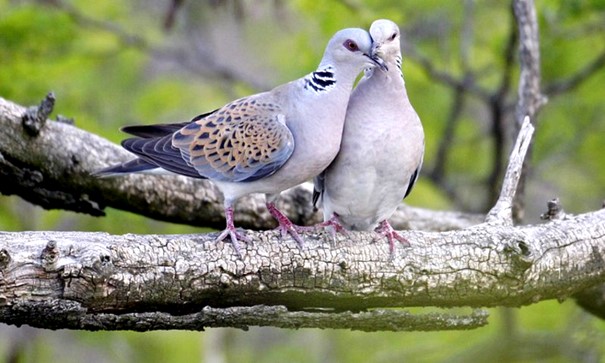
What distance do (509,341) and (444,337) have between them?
4.21 feet

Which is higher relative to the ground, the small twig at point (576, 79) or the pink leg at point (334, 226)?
the small twig at point (576, 79)

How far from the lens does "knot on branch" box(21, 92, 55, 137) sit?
4.91 metres

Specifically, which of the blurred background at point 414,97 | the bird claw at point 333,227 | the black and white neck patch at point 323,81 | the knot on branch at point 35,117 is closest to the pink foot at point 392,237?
the bird claw at point 333,227

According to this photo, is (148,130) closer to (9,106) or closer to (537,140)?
(9,106)

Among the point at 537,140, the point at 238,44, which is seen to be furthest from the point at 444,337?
the point at 238,44

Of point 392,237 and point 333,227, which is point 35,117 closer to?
point 333,227

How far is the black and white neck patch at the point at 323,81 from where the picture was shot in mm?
4395

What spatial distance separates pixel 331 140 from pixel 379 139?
22cm

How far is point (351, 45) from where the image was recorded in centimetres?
432

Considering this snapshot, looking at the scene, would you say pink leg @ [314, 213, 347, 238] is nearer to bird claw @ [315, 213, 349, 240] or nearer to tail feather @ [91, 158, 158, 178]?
bird claw @ [315, 213, 349, 240]

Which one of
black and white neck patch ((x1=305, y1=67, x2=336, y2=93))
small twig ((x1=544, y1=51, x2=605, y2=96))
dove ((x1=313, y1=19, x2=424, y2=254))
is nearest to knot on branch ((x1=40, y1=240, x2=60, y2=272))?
dove ((x1=313, y1=19, x2=424, y2=254))

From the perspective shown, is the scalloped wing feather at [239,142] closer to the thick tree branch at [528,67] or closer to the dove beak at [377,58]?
the dove beak at [377,58]

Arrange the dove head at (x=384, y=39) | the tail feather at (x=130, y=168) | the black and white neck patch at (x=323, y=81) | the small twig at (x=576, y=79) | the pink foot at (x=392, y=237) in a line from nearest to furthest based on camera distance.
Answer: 1. the pink foot at (x=392, y=237)
2. the dove head at (x=384, y=39)
3. the black and white neck patch at (x=323, y=81)
4. the tail feather at (x=130, y=168)
5. the small twig at (x=576, y=79)

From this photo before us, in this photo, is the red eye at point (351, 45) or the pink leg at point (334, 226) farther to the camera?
the red eye at point (351, 45)
